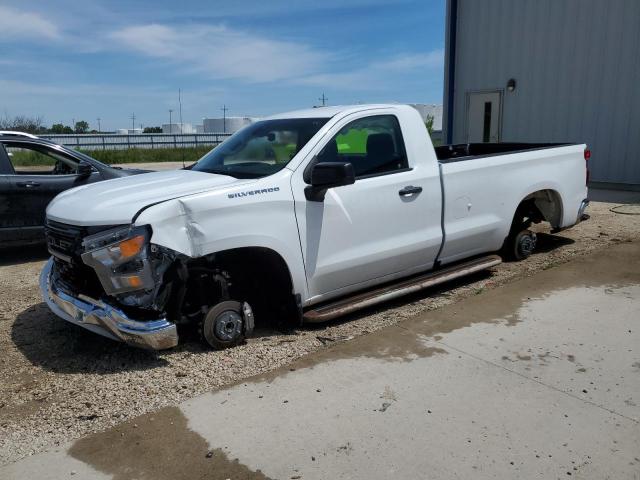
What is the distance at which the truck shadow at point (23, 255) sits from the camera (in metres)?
7.59

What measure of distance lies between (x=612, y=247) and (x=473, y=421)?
16.6ft

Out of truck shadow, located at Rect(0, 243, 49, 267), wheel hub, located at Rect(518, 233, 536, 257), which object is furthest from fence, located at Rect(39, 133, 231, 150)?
wheel hub, located at Rect(518, 233, 536, 257)

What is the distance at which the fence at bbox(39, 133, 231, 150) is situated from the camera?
129 ft

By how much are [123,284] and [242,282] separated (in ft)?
3.47

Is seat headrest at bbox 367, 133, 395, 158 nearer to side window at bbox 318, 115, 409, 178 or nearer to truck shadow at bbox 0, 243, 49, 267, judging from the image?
side window at bbox 318, 115, 409, 178

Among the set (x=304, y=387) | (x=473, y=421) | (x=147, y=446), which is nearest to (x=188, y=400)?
(x=147, y=446)

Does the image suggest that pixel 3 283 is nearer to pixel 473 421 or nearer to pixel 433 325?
pixel 433 325

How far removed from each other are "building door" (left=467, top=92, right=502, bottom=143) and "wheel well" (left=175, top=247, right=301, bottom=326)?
39.2ft

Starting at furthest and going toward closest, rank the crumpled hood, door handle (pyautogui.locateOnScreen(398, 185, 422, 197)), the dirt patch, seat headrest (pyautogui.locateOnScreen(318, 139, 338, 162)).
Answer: door handle (pyautogui.locateOnScreen(398, 185, 422, 197)), seat headrest (pyautogui.locateOnScreen(318, 139, 338, 162)), the crumpled hood, the dirt patch

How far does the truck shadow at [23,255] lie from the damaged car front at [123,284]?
167 inches

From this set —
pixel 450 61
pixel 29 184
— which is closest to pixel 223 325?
pixel 29 184

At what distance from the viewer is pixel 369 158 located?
16.0 feet

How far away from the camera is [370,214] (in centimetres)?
468

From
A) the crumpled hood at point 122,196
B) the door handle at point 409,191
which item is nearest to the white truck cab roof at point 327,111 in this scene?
the door handle at point 409,191
